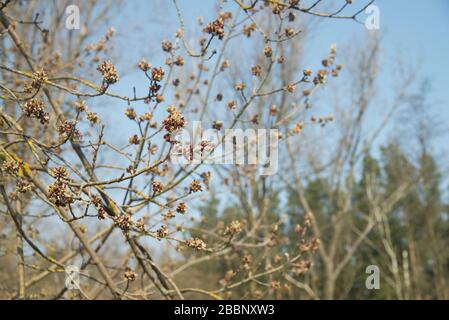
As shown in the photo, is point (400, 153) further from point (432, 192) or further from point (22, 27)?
point (22, 27)

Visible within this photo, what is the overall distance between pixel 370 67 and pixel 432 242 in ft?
37.0

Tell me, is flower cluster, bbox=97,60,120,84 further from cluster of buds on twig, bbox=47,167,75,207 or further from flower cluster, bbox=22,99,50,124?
cluster of buds on twig, bbox=47,167,75,207

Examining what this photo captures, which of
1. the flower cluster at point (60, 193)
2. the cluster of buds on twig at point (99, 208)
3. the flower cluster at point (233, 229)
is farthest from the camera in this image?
the flower cluster at point (233, 229)

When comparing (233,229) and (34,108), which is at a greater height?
(34,108)

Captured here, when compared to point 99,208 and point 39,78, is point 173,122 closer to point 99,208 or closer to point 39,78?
point 99,208

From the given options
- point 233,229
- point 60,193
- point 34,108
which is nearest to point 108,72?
point 34,108

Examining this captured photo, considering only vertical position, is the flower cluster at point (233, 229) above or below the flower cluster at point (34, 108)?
below

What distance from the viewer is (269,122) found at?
13.3ft

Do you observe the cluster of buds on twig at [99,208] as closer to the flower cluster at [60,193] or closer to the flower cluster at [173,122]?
the flower cluster at [60,193]

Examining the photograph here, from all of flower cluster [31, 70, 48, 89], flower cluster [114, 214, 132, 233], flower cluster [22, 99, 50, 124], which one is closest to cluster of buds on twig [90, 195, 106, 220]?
flower cluster [114, 214, 132, 233]

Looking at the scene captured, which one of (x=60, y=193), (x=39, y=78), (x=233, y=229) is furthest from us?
(x=233, y=229)

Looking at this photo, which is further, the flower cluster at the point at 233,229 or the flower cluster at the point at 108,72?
the flower cluster at the point at 233,229

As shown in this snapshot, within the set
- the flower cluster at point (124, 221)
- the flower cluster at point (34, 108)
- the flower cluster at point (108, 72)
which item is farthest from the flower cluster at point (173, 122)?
the flower cluster at point (34, 108)

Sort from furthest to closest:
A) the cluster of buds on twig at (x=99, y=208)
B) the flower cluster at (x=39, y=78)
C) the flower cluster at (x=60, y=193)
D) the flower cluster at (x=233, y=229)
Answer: the flower cluster at (x=233, y=229) → the flower cluster at (x=39, y=78) → the cluster of buds on twig at (x=99, y=208) → the flower cluster at (x=60, y=193)
